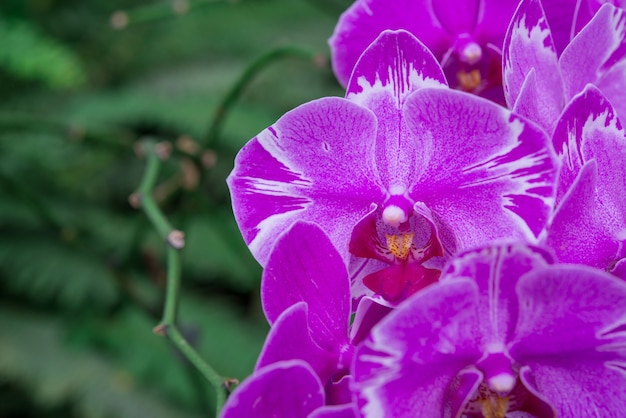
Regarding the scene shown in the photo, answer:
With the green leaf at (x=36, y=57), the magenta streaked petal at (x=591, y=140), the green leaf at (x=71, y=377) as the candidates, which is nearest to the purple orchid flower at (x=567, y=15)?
the magenta streaked petal at (x=591, y=140)

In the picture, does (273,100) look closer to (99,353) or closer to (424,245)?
(99,353)

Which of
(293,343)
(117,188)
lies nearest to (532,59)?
(293,343)

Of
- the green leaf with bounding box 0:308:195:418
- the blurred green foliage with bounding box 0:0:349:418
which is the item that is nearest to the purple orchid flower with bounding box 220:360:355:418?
the blurred green foliage with bounding box 0:0:349:418

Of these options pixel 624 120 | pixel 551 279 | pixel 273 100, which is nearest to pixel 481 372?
pixel 551 279

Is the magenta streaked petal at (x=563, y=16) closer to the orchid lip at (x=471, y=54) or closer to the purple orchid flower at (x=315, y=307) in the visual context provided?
the orchid lip at (x=471, y=54)

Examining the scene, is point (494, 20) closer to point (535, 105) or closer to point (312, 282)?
A: point (535, 105)

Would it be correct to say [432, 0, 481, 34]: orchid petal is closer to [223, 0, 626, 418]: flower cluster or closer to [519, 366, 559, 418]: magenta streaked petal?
[223, 0, 626, 418]: flower cluster
